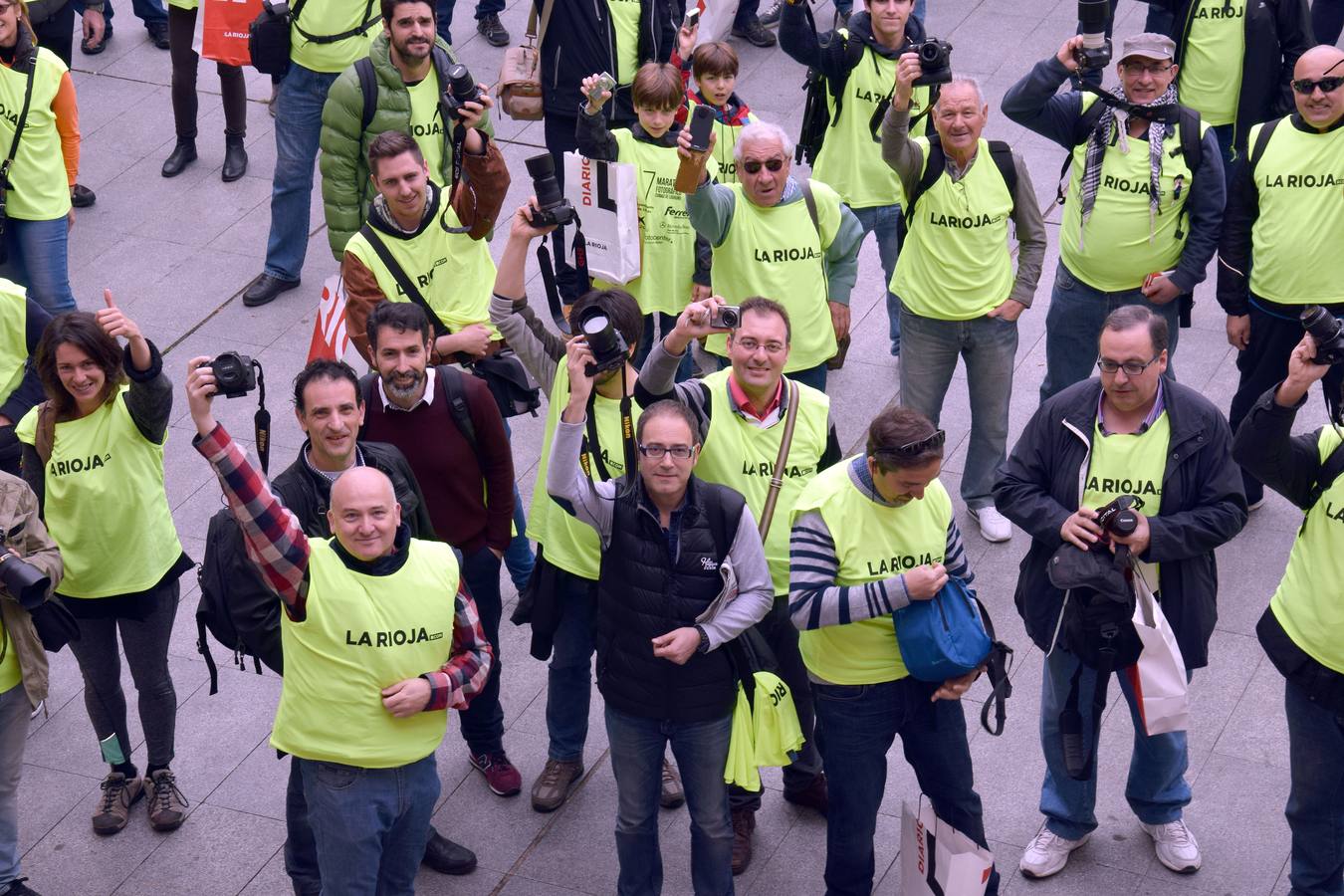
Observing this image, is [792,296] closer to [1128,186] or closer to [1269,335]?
[1128,186]

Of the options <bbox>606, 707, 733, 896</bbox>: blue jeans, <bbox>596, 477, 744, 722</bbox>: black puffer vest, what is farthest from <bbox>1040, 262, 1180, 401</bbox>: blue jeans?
<bbox>606, 707, 733, 896</bbox>: blue jeans

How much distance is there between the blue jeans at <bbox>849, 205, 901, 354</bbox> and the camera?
913 centimetres

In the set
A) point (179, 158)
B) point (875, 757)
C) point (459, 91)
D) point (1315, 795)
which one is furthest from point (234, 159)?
point (1315, 795)

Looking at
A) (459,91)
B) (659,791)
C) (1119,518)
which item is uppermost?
(459,91)

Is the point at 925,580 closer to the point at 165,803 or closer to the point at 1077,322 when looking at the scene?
the point at 1077,322

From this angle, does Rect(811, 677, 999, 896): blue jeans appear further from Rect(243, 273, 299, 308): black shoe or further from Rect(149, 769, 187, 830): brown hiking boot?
Rect(243, 273, 299, 308): black shoe

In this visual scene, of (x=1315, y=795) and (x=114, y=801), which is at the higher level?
(x=1315, y=795)

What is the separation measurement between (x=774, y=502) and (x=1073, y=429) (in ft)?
3.33

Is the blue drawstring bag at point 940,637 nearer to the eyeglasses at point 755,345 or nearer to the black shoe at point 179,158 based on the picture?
the eyeglasses at point 755,345

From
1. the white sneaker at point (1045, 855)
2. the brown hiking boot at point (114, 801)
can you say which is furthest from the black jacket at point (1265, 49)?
the brown hiking boot at point (114, 801)

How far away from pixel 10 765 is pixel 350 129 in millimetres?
3577

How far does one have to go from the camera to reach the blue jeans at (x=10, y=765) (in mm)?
6176

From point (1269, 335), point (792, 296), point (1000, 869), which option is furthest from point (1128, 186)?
point (1000, 869)

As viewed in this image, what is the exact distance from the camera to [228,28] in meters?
10.1
